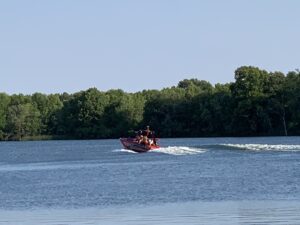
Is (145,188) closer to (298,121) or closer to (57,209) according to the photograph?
(57,209)

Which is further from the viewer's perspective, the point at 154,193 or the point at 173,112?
the point at 173,112

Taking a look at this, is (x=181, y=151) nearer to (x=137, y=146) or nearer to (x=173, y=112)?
(x=137, y=146)

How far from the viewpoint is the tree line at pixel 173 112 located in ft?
462

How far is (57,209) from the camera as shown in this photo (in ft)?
111

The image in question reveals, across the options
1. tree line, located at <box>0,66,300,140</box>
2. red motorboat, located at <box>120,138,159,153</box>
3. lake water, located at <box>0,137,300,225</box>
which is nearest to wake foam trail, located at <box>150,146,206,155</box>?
red motorboat, located at <box>120,138,159,153</box>

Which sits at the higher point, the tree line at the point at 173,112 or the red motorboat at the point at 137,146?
the tree line at the point at 173,112

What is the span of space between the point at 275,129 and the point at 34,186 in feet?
319

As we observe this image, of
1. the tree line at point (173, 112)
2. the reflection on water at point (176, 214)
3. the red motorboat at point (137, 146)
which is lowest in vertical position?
the reflection on water at point (176, 214)

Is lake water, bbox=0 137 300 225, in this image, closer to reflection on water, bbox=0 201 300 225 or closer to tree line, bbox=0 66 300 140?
reflection on water, bbox=0 201 300 225

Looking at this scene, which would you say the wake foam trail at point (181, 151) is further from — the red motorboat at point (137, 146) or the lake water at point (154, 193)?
the lake water at point (154, 193)

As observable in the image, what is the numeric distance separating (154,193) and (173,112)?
367 feet

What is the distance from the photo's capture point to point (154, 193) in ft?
131

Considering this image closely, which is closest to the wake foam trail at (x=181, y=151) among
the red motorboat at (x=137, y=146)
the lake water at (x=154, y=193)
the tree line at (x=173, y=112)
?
the red motorboat at (x=137, y=146)

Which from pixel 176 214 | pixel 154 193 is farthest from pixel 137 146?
pixel 176 214
